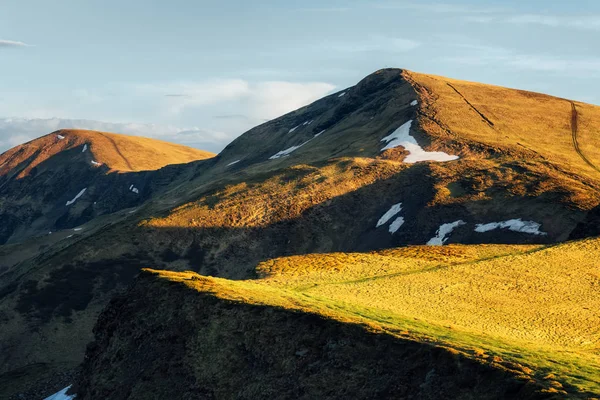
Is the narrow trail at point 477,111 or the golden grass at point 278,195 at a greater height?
the narrow trail at point 477,111

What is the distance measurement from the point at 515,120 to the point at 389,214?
5407 cm

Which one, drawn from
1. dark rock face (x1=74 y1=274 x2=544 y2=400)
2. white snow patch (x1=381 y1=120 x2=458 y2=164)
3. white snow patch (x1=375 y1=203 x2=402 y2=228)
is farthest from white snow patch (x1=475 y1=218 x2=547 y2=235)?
dark rock face (x1=74 y1=274 x2=544 y2=400)

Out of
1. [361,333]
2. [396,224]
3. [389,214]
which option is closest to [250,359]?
[361,333]

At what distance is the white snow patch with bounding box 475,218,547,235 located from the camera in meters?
80.7

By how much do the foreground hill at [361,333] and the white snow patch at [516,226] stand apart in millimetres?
24477

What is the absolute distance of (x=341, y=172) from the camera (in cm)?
11369

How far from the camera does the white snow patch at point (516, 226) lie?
80706 millimetres

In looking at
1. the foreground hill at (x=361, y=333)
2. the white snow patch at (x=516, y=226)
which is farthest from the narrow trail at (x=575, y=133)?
the foreground hill at (x=361, y=333)

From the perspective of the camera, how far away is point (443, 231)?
3423 inches

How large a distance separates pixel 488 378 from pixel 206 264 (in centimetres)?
7209

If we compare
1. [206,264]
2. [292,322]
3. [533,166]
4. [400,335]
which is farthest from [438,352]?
[533,166]

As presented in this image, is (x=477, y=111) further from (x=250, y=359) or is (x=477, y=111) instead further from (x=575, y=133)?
(x=250, y=359)

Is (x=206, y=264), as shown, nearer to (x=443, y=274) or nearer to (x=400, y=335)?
(x=443, y=274)

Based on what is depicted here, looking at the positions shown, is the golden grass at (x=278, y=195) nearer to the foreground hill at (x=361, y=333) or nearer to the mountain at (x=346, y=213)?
the mountain at (x=346, y=213)
